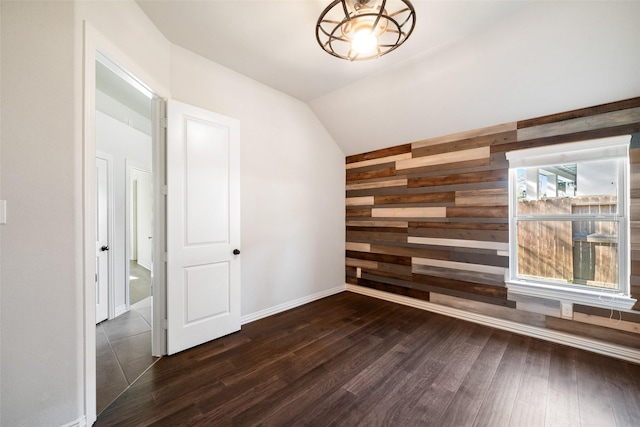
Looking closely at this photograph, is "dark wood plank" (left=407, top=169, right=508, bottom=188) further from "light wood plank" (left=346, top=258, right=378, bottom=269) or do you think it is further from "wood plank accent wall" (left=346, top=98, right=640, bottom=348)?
"light wood plank" (left=346, top=258, right=378, bottom=269)

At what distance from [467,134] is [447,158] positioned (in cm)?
35

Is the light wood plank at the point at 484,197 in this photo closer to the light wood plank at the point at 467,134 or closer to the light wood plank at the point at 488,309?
the light wood plank at the point at 467,134

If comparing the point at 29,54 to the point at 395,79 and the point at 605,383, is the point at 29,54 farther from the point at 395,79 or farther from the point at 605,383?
the point at 605,383

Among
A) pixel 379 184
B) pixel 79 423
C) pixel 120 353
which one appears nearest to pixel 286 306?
pixel 120 353

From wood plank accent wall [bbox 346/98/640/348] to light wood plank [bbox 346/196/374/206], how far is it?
0.06 feet

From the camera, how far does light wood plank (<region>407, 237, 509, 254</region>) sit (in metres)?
2.83

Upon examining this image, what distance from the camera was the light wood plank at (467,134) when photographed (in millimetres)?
2776

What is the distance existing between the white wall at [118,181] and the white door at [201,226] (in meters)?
1.52

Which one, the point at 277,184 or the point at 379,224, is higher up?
the point at 277,184

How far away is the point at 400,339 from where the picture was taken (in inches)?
101

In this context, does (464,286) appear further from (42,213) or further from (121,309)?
(121,309)

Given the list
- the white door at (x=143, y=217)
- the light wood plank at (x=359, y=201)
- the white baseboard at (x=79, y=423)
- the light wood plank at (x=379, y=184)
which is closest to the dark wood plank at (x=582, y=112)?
the light wood plank at (x=379, y=184)

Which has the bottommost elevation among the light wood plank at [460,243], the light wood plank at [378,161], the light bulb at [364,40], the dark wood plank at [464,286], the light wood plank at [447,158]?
the dark wood plank at [464,286]

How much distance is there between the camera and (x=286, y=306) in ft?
11.0
